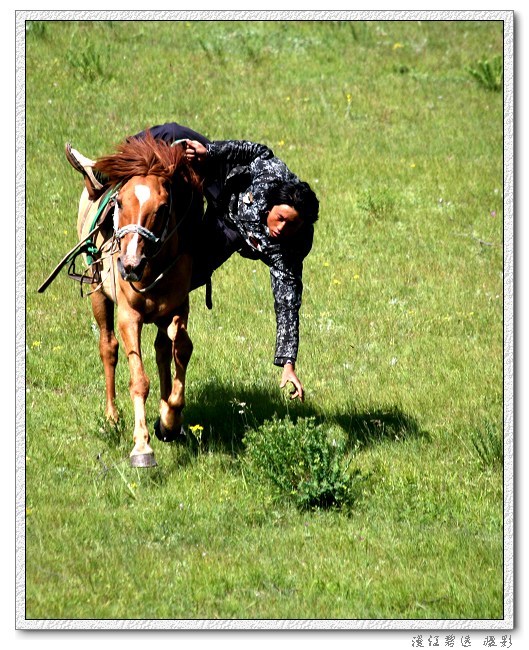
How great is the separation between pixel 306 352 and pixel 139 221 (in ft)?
11.9

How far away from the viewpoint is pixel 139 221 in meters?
7.61

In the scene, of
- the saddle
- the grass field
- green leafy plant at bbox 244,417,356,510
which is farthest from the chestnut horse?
green leafy plant at bbox 244,417,356,510

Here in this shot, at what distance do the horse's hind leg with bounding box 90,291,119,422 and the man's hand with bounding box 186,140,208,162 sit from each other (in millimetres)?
1743

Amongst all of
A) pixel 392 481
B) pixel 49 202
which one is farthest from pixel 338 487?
pixel 49 202

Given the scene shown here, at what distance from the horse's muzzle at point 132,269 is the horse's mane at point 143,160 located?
0.81 m

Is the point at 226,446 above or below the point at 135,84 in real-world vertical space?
below

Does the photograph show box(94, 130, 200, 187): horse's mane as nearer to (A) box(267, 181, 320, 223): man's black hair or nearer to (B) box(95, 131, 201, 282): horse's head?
(B) box(95, 131, 201, 282): horse's head

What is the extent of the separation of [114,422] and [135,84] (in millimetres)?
9149

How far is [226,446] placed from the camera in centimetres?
874

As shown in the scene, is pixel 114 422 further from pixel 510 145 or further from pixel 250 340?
pixel 510 145

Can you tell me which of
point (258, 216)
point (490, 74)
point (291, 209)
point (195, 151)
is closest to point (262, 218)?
point (258, 216)

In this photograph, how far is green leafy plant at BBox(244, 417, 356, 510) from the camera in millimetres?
7660

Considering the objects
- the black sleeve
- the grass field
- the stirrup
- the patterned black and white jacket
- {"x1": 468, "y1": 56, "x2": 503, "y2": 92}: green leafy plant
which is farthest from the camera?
{"x1": 468, "y1": 56, "x2": 503, "y2": 92}: green leafy plant

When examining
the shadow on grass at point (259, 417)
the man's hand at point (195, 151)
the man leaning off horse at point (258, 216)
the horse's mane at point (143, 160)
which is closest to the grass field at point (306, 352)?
the shadow on grass at point (259, 417)
